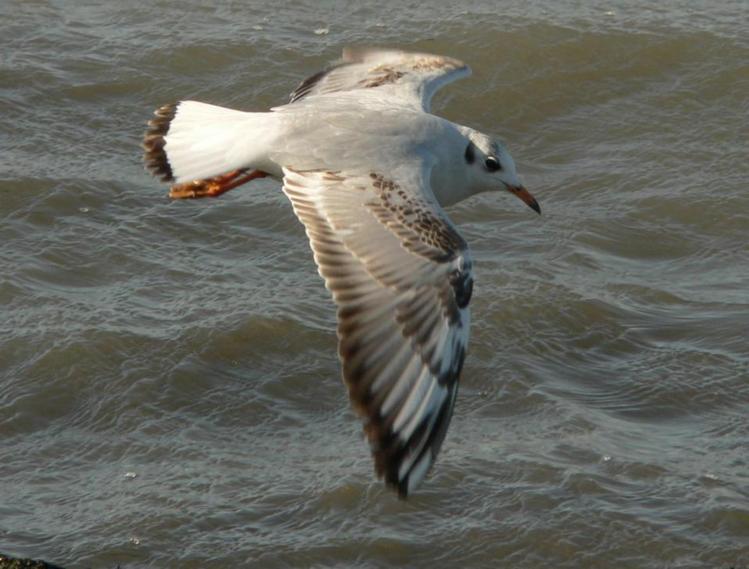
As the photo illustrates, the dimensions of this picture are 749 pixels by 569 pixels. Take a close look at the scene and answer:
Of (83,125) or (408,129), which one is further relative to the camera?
(83,125)

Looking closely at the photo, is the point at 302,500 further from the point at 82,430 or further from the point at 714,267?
the point at 714,267

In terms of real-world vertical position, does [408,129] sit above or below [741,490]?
above

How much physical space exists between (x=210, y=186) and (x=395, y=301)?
5.74ft

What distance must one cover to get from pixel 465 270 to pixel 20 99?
170 inches

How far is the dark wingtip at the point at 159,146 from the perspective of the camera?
226 inches

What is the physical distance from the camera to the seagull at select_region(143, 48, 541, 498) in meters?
4.45

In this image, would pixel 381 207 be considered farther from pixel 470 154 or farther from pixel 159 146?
pixel 159 146

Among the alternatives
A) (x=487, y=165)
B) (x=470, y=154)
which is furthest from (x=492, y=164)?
(x=470, y=154)

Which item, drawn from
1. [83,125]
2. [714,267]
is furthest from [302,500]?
[83,125]

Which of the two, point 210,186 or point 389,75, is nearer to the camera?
point 210,186

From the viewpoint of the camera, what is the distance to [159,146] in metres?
5.89

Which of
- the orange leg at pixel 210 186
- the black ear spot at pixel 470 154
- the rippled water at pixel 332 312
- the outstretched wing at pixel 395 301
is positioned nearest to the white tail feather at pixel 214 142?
the orange leg at pixel 210 186

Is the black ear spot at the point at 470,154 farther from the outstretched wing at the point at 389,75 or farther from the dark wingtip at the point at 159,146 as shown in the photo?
the dark wingtip at the point at 159,146

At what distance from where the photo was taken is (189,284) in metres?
6.77
